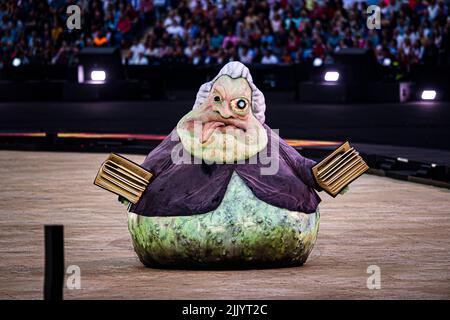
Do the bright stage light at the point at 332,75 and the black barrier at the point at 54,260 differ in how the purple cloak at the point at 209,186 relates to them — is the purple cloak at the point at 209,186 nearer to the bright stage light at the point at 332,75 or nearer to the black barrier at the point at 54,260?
the black barrier at the point at 54,260

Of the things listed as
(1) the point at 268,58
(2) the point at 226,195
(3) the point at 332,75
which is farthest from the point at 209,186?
(1) the point at 268,58

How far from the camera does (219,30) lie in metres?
36.2

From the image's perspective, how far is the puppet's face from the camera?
996 cm

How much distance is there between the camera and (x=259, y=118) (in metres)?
10.3

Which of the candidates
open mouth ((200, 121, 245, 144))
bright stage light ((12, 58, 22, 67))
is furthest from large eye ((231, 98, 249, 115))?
bright stage light ((12, 58, 22, 67))

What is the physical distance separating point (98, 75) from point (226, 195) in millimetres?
23798

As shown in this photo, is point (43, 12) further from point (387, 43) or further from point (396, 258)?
point (396, 258)

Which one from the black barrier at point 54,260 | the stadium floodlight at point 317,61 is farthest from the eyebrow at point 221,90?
the stadium floodlight at point 317,61

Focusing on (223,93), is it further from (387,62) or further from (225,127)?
(387,62)

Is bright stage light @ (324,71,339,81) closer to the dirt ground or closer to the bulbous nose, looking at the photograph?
the dirt ground

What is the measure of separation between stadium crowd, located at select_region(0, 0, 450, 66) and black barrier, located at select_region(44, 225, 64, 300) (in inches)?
994
